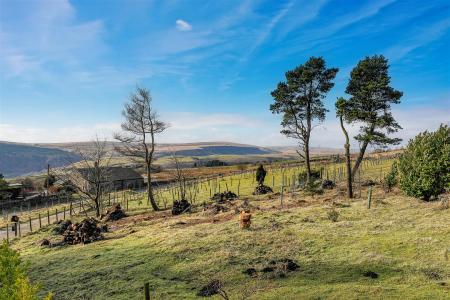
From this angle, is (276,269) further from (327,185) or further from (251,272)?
(327,185)

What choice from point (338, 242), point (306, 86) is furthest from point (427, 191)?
point (306, 86)

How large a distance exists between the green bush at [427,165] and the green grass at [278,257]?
1282 mm

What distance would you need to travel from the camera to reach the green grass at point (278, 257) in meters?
15.2

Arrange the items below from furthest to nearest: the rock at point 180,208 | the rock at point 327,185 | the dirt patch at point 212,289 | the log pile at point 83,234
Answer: the rock at point 327,185 → the rock at point 180,208 → the log pile at point 83,234 → the dirt patch at point 212,289

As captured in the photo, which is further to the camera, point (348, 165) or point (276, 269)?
point (348, 165)

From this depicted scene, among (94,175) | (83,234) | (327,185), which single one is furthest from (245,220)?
(94,175)

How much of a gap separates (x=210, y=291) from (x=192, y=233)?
9.42 metres

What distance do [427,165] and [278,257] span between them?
14284 millimetres

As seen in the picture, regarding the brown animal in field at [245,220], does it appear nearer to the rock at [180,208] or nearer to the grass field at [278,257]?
the grass field at [278,257]

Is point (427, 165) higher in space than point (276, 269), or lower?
higher

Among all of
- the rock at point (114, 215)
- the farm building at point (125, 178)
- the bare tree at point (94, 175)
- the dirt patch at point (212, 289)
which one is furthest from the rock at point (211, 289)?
the farm building at point (125, 178)

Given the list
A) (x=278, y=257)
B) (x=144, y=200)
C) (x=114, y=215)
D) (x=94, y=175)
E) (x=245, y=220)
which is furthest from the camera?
(x=144, y=200)

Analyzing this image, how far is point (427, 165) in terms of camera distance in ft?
86.2

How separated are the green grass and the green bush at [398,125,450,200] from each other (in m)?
1.28
